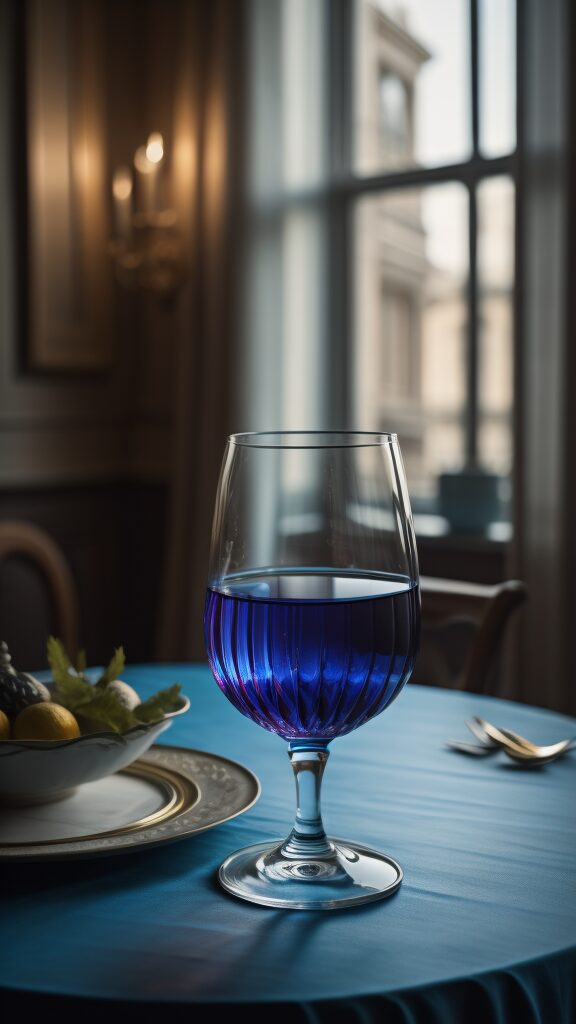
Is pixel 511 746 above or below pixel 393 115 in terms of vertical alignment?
below

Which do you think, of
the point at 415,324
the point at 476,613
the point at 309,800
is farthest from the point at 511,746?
the point at 415,324

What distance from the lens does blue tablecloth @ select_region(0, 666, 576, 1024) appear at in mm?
527

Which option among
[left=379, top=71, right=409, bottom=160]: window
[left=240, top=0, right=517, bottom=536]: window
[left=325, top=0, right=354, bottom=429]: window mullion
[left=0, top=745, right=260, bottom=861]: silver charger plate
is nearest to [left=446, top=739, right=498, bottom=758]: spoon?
[left=0, top=745, right=260, bottom=861]: silver charger plate

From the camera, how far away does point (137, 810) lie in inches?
29.6

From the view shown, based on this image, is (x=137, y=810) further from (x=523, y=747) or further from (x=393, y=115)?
(x=393, y=115)

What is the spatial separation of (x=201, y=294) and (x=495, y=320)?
831 millimetres

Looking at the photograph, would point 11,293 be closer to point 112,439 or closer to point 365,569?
point 112,439

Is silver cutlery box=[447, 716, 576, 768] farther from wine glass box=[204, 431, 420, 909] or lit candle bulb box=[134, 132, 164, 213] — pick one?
lit candle bulb box=[134, 132, 164, 213]

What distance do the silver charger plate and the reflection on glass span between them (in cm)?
199

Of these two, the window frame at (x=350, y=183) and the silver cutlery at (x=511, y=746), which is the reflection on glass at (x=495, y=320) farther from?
the silver cutlery at (x=511, y=746)

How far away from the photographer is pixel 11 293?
3025 mm

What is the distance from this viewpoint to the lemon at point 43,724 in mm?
737

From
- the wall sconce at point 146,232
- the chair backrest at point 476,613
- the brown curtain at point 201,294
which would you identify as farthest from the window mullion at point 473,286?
the chair backrest at point 476,613

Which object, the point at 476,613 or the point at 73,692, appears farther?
the point at 476,613
